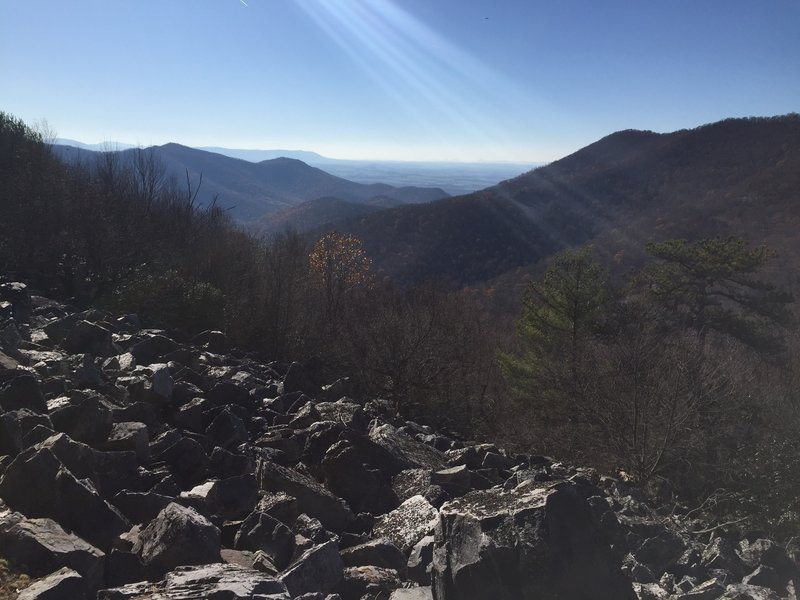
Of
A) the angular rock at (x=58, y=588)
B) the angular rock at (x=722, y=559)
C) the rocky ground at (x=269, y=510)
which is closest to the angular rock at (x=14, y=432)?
the rocky ground at (x=269, y=510)

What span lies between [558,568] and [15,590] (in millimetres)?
3055

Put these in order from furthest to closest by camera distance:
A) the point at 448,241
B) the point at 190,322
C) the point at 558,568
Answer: the point at 448,241 → the point at 190,322 → the point at 558,568

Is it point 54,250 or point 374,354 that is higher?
point 54,250

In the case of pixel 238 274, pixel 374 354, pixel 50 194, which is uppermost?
pixel 50 194

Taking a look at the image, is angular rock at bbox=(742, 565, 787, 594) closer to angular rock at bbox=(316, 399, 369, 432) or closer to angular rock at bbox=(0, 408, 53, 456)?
angular rock at bbox=(316, 399, 369, 432)

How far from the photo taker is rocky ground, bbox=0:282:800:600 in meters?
3.52

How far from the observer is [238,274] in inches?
756

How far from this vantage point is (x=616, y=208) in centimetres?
9356

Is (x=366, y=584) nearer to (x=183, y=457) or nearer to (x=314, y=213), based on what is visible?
(x=183, y=457)

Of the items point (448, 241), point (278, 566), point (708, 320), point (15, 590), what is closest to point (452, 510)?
point (278, 566)

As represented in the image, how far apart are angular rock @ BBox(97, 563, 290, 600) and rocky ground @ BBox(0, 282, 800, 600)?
0.01 meters

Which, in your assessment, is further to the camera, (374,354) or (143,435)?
(374,354)

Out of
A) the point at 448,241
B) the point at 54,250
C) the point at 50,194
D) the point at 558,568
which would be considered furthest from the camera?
the point at 448,241

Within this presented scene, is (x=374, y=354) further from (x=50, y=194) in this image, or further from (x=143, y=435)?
(x=50, y=194)
